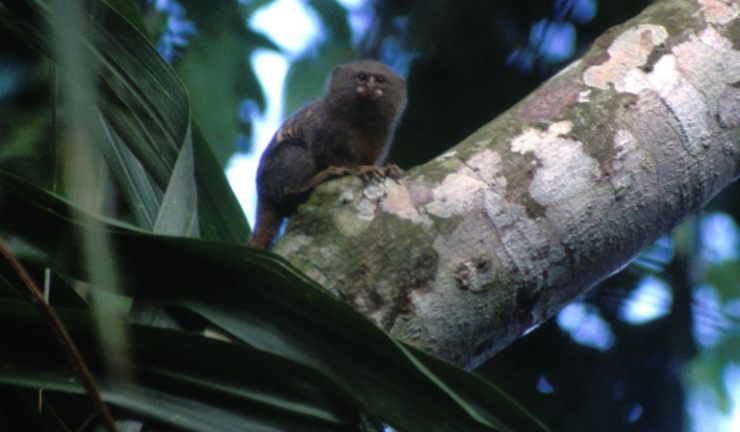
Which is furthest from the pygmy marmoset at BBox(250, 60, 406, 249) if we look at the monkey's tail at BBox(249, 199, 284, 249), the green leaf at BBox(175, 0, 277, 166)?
the green leaf at BBox(175, 0, 277, 166)

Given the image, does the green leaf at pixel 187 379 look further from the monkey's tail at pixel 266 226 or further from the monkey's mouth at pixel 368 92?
the monkey's mouth at pixel 368 92

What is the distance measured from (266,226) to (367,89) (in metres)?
0.78

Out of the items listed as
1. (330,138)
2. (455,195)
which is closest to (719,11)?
(455,195)

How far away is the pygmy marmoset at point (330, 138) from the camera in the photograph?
333 cm

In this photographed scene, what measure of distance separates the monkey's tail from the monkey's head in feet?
1.92

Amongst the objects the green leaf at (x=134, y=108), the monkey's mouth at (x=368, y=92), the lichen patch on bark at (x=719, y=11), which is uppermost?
the monkey's mouth at (x=368, y=92)

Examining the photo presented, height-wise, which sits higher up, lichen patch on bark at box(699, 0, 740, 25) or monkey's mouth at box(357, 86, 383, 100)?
monkey's mouth at box(357, 86, 383, 100)

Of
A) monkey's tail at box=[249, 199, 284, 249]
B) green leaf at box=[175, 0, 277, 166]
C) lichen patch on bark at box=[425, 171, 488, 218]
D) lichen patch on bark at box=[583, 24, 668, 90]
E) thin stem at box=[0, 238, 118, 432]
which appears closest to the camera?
thin stem at box=[0, 238, 118, 432]

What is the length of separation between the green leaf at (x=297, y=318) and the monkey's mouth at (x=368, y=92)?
2.70 meters

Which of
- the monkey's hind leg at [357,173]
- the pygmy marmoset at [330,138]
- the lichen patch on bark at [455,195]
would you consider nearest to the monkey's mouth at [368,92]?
the pygmy marmoset at [330,138]

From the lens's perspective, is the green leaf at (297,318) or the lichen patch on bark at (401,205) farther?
the lichen patch on bark at (401,205)

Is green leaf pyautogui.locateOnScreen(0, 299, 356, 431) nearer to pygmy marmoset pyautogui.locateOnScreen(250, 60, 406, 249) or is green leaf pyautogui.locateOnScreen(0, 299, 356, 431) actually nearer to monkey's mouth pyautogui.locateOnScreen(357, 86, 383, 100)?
pygmy marmoset pyautogui.locateOnScreen(250, 60, 406, 249)

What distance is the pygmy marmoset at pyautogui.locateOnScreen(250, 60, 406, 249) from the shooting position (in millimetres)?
3330

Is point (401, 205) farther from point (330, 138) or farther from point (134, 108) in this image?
point (330, 138)
